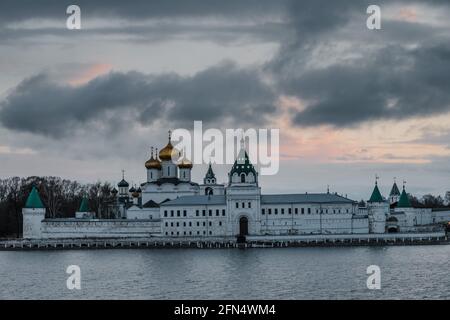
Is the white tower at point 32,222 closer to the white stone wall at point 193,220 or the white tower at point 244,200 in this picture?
the white stone wall at point 193,220

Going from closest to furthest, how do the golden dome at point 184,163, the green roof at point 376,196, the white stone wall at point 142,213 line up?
1. the green roof at point 376,196
2. the white stone wall at point 142,213
3. the golden dome at point 184,163

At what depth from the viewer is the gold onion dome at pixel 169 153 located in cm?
9100

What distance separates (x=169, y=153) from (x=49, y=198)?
1975 centimetres

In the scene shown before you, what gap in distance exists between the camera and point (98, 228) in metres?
82.9

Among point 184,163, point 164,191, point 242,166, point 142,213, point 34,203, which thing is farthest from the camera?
point 184,163

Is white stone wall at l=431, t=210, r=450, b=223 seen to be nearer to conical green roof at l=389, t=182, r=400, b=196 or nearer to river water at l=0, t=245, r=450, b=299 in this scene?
conical green roof at l=389, t=182, r=400, b=196

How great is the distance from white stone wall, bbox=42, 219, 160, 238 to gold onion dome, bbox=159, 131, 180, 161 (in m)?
10.0

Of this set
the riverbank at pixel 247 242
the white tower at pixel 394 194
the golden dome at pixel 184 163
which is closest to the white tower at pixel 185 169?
the golden dome at pixel 184 163

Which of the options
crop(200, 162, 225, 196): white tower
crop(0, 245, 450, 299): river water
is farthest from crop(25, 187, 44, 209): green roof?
crop(200, 162, 225, 196): white tower

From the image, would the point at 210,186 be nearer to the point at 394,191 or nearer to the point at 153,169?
the point at 153,169

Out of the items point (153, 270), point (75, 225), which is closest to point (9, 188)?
point (75, 225)

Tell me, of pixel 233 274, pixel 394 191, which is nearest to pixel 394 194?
pixel 394 191

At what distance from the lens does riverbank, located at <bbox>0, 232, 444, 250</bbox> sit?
77.0m

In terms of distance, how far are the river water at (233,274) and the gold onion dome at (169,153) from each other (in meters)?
22.1
